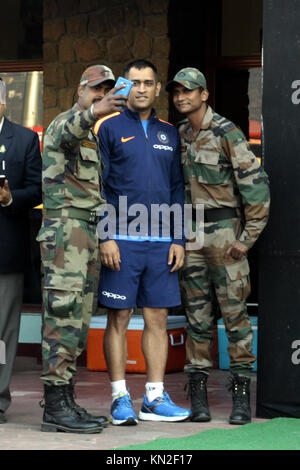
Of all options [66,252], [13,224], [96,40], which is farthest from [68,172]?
[96,40]

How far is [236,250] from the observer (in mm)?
6000

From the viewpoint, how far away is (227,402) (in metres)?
6.78

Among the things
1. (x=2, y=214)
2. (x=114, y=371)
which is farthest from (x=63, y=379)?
(x=2, y=214)

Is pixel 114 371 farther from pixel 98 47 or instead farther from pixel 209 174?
pixel 98 47

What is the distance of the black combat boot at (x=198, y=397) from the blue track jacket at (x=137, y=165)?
2.79 ft

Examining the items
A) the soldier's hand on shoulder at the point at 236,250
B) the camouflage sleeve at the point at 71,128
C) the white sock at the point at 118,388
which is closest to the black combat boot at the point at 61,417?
the white sock at the point at 118,388

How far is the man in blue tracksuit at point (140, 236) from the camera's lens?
19.7ft

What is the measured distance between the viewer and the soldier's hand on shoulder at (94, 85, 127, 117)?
5277mm

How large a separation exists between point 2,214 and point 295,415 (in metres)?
2.14

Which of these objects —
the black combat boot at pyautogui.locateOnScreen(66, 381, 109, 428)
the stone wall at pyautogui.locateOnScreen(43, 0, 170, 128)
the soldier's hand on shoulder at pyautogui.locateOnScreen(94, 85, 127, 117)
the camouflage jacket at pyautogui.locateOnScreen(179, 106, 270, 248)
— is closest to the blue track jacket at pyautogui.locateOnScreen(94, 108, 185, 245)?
the camouflage jacket at pyautogui.locateOnScreen(179, 106, 270, 248)

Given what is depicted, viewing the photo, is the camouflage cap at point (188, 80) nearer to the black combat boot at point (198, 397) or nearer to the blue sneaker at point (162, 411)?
the black combat boot at point (198, 397)

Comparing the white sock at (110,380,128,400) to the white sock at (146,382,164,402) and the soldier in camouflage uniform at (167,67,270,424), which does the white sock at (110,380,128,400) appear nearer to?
the white sock at (146,382,164,402)

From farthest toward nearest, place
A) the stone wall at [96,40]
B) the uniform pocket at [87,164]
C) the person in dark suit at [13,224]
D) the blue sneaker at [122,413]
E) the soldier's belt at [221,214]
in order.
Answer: the stone wall at [96,40], the soldier's belt at [221,214], the person in dark suit at [13,224], the blue sneaker at [122,413], the uniform pocket at [87,164]

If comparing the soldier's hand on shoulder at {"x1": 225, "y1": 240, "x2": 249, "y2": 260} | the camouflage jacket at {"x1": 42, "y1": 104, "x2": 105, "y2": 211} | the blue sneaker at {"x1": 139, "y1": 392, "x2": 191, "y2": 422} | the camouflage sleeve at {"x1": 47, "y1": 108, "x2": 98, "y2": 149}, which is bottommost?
the blue sneaker at {"x1": 139, "y1": 392, "x2": 191, "y2": 422}
